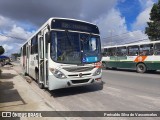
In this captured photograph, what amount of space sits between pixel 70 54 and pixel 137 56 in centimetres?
1257

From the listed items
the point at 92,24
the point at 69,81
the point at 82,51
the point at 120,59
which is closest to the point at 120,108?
the point at 69,81

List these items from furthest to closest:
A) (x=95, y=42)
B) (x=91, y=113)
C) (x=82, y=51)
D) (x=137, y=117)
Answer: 1. (x=95, y=42)
2. (x=82, y=51)
3. (x=91, y=113)
4. (x=137, y=117)

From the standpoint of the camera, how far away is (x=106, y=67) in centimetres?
2603

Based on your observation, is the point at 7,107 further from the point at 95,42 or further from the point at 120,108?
the point at 95,42

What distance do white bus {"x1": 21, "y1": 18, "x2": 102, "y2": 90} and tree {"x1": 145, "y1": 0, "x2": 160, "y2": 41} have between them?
2716cm

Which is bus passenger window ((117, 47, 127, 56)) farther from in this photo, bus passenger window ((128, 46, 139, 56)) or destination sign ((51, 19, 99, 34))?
destination sign ((51, 19, 99, 34))

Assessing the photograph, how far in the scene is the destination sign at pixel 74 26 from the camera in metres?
8.99

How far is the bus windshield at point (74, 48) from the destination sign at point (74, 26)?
0.24 m

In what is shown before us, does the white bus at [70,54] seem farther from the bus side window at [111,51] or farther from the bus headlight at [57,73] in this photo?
the bus side window at [111,51]

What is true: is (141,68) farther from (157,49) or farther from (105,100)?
(105,100)

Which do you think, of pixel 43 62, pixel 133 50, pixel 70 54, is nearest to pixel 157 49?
pixel 133 50

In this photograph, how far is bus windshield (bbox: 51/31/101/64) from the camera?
870 centimetres

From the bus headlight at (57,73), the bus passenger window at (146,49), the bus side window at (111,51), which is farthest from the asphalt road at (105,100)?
the bus side window at (111,51)

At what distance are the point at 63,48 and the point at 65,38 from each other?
0.47m
